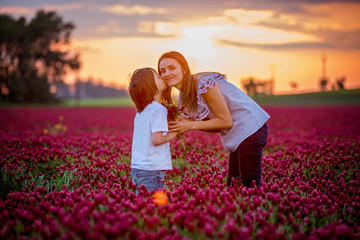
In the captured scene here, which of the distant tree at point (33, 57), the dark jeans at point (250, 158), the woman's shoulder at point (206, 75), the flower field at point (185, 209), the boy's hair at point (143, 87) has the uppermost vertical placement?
the distant tree at point (33, 57)

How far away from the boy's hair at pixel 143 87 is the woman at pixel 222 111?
334mm

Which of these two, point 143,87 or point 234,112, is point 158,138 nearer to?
point 143,87

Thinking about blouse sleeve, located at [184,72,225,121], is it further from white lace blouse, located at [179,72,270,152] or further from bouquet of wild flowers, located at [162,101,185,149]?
bouquet of wild flowers, located at [162,101,185,149]

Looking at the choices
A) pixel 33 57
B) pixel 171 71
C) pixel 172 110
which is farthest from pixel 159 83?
pixel 33 57

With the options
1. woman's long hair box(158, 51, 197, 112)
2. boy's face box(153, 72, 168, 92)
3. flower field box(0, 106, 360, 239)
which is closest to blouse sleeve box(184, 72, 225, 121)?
woman's long hair box(158, 51, 197, 112)

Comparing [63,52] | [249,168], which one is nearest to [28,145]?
[249,168]

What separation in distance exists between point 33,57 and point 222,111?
66947 millimetres

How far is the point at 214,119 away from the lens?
15.0 feet

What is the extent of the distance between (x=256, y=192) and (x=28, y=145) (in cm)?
595

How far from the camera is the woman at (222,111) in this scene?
453cm

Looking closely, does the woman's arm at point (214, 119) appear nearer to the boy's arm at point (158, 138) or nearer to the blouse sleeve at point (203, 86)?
the blouse sleeve at point (203, 86)

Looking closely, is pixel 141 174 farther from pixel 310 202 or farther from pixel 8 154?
pixel 8 154

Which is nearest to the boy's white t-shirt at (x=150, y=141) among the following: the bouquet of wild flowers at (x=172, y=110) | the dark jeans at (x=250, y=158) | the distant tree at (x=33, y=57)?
the bouquet of wild flowers at (x=172, y=110)

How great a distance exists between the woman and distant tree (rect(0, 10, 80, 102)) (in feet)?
194
